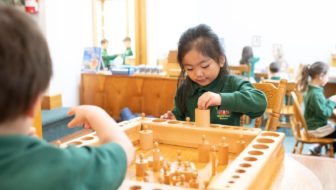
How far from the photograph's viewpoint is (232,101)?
1462 mm

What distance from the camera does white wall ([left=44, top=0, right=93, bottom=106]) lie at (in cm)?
368

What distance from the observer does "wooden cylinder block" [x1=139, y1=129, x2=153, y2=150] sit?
4.23 feet

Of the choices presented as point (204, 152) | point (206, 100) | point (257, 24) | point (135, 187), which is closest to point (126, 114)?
point (206, 100)

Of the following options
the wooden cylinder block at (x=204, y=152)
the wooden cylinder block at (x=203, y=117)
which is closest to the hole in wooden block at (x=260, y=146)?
the wooden cylinder block at (x=204, y=152)

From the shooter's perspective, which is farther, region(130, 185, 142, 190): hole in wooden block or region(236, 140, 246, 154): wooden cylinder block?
Answer: region(236, 140, 246, 154): wooden cylinder block

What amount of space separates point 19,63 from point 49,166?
17 cm

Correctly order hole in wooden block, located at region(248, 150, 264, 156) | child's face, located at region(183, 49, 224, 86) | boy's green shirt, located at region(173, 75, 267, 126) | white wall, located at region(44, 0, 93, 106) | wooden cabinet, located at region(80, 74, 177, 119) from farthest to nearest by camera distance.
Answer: wooden cabinet, located at region(80, 74, 177, 119)
white wall, located at region(44, 0, 93, 106)
child's face, located at region(183, 49, 224, 86)
boy's green shirt, located at region(173, 75, 267, 126)
hole in wooden block, located at region(248, 150, 264, 156)

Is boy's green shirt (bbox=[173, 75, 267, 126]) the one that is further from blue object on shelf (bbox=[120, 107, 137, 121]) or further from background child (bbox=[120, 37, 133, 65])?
background child (bbox=[120, 37, 133, 65])

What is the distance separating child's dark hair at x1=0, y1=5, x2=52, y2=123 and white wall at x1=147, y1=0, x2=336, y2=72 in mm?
5651

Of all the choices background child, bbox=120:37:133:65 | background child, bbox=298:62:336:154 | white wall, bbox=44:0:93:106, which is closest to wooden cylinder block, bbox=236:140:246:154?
background child, bbox=298:62:336:154

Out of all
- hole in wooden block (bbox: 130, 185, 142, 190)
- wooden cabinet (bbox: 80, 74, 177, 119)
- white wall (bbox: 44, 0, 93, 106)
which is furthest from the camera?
wooden cabinet (bbox: 80, 74, 177, 119)

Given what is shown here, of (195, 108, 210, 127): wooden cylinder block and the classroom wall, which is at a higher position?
the classroom wall

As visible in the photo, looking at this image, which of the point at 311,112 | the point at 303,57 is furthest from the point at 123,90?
the point at 303,57

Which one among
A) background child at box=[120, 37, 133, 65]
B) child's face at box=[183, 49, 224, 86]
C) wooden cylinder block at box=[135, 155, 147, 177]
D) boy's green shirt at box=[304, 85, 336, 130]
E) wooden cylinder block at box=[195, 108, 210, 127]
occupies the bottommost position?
boy's green shirt at box=[304, 85, 336, 130]
